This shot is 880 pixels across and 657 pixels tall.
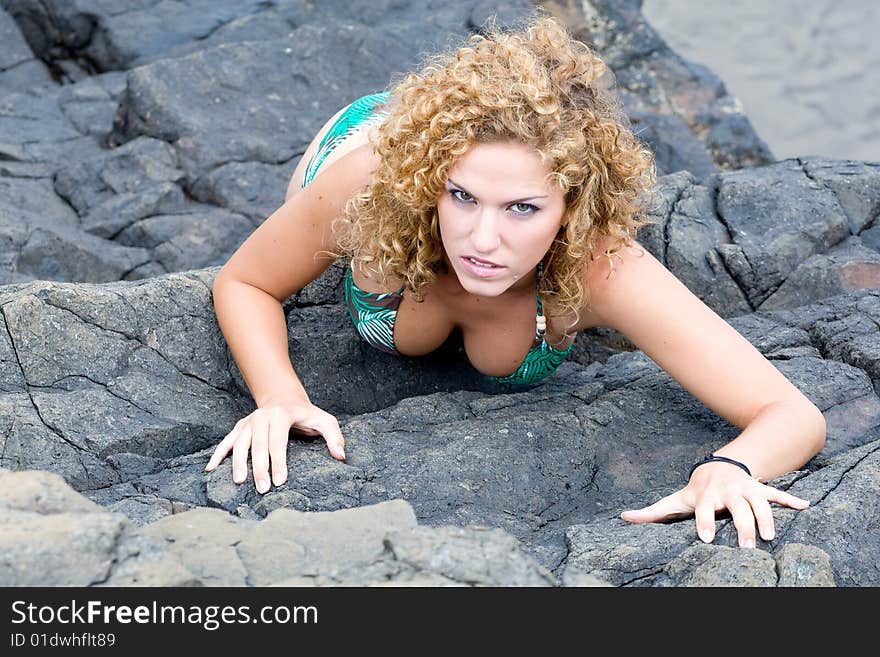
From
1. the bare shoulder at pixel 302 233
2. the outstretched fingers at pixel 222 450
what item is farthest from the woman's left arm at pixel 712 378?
the outstretched fingers at pixel 222 450

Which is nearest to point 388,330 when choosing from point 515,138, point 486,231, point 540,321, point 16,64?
point 540,321

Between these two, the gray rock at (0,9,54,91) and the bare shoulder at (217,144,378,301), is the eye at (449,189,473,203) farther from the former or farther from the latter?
the gray rock at (0,9,54,91)

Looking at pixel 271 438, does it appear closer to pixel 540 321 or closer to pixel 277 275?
pixel 277 275

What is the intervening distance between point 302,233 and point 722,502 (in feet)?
4.53

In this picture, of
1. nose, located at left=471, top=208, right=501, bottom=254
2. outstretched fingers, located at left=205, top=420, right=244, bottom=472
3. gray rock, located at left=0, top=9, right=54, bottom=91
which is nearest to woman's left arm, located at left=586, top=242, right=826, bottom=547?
nose, located at left=471, top=208, right=501, bottom=254

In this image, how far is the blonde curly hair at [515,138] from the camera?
101 inches

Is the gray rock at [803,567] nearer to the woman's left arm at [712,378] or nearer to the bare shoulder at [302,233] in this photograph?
the woman's left arm at [712,378]

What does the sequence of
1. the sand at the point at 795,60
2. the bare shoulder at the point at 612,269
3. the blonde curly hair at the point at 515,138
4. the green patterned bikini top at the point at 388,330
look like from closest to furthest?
the blonde curly hair at the point at 515,138
the bare shoulder at the point at 612,269
the green patterned bikini top at the point at 388,330
the sand at the point at 795,60

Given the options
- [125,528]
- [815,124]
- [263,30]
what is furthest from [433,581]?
[815,124]

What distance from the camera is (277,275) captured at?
323 centimetres

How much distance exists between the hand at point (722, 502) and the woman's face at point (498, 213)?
645mm

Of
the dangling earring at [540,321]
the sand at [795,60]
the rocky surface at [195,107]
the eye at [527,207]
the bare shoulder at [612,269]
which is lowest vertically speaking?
the sand at [795,60]

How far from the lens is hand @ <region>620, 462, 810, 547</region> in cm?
241

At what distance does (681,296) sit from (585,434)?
45 centimetres
